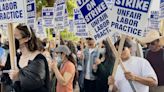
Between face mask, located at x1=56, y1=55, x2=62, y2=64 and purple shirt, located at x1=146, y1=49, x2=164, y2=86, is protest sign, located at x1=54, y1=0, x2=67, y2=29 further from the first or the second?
purple shirt, located at x1=146, y1=49, x2=164, y2=86

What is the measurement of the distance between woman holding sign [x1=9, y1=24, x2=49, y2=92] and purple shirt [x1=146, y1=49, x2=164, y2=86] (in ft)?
8.57

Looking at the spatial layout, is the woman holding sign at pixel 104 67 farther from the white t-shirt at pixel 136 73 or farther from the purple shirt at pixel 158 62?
the white t-shirt at pixel 136 73

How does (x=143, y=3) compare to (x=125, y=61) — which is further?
(x=125, y=61)

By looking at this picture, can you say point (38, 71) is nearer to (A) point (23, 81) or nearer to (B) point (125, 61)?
(A) point (23, 81)

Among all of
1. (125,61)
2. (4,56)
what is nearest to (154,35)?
(125,61)

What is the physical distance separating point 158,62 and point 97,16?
84.5 inches

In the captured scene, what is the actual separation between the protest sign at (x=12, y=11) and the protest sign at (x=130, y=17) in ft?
3.81

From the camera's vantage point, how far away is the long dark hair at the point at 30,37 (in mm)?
5848

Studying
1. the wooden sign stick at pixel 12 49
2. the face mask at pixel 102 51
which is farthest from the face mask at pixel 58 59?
the wooden sign stick at pixel 12 49

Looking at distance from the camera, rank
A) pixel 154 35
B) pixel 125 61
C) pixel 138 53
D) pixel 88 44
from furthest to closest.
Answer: pixel 88 44 < pixel 138 53 < pixel 154 35 < pixel 125 61

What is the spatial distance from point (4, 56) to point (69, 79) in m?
3.39

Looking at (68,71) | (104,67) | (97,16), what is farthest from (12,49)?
(104,67)

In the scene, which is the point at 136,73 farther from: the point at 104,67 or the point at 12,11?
the point at 104,67

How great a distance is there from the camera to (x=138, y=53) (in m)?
8.91
